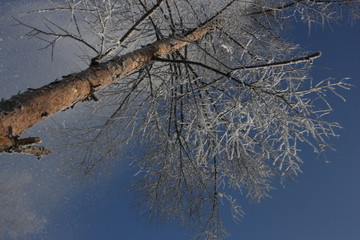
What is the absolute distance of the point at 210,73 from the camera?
5293 millimetres

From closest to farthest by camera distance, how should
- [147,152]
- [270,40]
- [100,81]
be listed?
1. [100,81]
2. [147,152]
3. [270,40]

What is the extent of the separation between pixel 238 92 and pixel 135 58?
1071mm

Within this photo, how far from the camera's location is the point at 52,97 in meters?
2.39

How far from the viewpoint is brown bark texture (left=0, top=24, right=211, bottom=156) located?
6.53 feet

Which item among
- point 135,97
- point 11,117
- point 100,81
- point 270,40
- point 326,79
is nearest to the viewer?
point 11,117

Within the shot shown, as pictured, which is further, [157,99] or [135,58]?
[157,99]

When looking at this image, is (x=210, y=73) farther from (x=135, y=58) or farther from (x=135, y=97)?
(x=135, y=58)

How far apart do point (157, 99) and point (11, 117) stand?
237 centimetres

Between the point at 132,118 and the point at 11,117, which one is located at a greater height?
the point at 11,117

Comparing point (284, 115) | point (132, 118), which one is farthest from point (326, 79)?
point (132, 118)

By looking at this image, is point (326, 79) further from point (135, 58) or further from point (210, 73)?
point (210, 73)

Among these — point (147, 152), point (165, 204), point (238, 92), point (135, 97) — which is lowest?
point (165, 204)

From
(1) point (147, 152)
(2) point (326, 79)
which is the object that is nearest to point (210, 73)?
(1) point (147, 152)

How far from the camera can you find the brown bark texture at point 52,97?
78.3 inches
